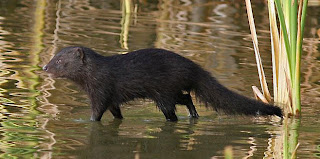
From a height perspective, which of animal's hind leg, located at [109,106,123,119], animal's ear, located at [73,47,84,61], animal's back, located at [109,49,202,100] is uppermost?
animal's ear, located at [73,47,84,61]

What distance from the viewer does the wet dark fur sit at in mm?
7082

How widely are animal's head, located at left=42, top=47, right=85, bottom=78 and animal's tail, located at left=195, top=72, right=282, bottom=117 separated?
1.16 meters

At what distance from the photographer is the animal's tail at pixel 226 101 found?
23.0 ft

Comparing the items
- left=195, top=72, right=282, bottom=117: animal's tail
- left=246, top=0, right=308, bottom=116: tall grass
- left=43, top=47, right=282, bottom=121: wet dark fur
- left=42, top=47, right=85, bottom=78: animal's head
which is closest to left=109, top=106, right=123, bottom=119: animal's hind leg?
left=43, top=47, right=282, bottom=121: wet dark fur

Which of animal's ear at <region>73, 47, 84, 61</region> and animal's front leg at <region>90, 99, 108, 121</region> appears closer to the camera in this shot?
animal's front leg at <region>90, 99, 108, 121</region>

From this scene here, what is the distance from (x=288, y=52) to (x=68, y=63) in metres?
2.07

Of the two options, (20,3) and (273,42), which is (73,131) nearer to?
(273,42)

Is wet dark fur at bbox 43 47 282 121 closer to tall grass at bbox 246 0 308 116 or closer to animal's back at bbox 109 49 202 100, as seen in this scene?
animal's back at bbox 109 49 202 100

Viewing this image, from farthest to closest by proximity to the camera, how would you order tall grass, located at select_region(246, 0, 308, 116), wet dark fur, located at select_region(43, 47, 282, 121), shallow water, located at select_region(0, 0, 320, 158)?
1. wet dark fur, located at select_region(43, 47, 282, 121)
2. tall grass, located at select_region(246, 0, 308, 116)
3. shallow water, located at select_region(0, 0, 320, 158)

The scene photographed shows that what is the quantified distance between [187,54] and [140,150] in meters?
4.62

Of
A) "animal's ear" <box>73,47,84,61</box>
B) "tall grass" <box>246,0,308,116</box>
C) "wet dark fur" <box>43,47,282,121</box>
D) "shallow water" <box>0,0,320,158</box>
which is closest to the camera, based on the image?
"shallow water" <box>0,0,320,158</box>

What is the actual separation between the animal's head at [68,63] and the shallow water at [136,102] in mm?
345

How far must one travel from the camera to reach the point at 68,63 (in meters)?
7.23

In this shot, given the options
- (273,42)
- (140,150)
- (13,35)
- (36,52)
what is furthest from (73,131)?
(13,35)
